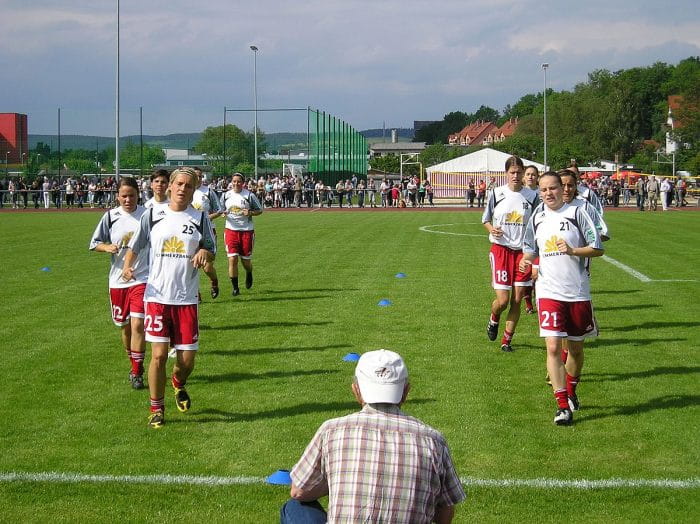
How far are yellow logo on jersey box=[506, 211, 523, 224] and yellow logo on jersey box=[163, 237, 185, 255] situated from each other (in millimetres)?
4508

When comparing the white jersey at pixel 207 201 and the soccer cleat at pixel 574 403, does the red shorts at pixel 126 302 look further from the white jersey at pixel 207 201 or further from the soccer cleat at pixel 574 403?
the white jersey at pixel 207 201

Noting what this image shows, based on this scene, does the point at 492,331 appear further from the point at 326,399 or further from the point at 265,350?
the point at 326,399

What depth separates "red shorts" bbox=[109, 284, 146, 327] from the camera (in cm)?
873

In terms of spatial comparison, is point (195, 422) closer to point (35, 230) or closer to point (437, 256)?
point (437, 256)

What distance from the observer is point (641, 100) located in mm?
133125

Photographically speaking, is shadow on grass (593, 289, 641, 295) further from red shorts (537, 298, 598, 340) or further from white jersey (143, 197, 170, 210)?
white jersey (143, 197, 170, 210)

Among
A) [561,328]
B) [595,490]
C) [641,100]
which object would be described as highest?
[641,100]

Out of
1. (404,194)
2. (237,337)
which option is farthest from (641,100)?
(237,337)

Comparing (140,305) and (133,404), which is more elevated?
(140,305)

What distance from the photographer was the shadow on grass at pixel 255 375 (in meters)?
9.02

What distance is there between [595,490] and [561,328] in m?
1.96

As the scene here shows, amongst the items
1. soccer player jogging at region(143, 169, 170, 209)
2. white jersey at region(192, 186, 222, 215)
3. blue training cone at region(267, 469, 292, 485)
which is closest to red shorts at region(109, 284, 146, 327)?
soccer player jogging at region(143, 169, 170, 209)

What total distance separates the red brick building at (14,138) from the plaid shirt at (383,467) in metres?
69.6

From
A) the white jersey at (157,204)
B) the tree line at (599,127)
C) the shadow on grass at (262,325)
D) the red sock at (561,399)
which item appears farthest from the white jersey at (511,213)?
the tree line at (599,127)
